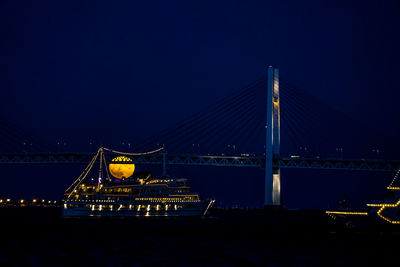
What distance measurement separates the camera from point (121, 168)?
7675 cm

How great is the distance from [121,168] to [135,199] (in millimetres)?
10676

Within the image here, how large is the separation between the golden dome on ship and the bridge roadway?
4669 mm

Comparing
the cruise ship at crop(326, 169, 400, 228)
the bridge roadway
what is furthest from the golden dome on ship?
the cruise ship at crop(326, 169, 400, 228)

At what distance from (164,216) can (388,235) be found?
87.9ft

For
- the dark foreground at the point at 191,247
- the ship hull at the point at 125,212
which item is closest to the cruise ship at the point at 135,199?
the ship hull at the point at 125,212

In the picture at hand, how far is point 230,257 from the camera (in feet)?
108

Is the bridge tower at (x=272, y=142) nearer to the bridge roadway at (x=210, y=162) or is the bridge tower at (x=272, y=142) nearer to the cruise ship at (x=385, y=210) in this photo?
the bridge roadway at (x=210, y=162)

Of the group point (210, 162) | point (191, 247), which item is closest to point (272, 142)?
point (210, 162)

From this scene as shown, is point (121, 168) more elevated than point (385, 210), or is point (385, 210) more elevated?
point (121, 168)

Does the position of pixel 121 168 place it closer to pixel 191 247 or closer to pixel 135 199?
pixel 135 199

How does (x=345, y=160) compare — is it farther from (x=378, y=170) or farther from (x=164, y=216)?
(x=164, y=216)

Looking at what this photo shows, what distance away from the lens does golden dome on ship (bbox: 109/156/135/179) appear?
3024 inches

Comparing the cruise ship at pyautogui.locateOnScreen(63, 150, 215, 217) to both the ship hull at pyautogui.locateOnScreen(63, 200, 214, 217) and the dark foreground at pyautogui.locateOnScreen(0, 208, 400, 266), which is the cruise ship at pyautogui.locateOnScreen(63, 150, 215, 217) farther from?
the dark foreground at pyautogui.locateOnScreen(0, 208, 400, 266)

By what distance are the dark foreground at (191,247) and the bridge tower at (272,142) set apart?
2165cm
